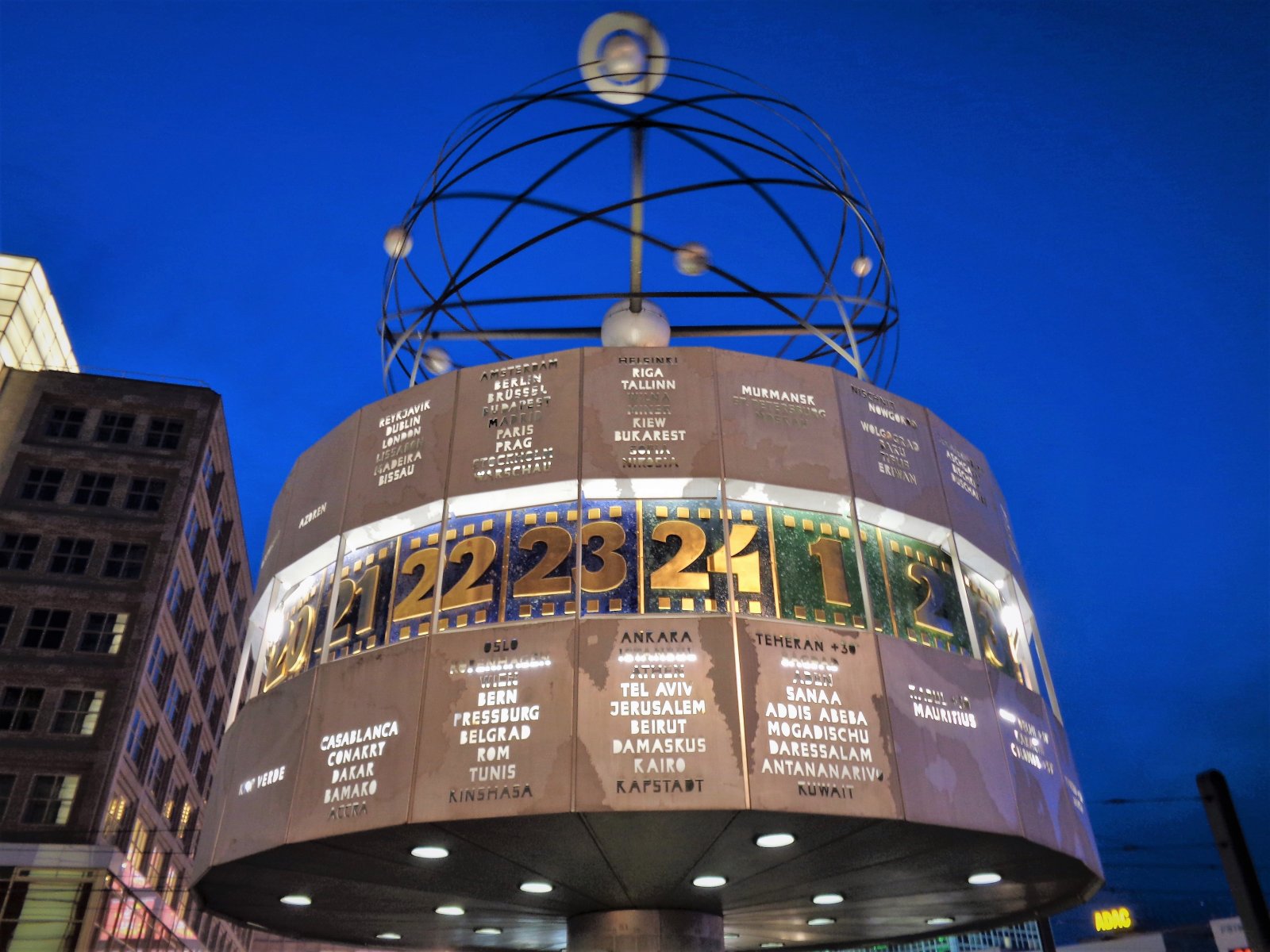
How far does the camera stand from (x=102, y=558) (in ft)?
194

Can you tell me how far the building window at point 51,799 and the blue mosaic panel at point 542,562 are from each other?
4742 cm

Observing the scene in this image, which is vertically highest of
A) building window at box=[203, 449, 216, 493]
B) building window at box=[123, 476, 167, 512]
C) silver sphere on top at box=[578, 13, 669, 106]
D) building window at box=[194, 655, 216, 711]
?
building window at box=[203, 449, 216, 493]

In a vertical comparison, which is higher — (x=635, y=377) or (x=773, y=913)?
(x=635, y=377)

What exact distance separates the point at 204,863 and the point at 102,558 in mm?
51498

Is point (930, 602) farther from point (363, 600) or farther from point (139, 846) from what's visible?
point (139, 846)

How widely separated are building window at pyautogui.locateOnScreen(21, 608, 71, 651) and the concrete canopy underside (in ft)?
145

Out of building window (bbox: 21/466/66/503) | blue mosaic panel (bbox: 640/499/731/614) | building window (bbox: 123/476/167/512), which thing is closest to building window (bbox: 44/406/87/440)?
building window (bbox: 21/466/66/503)

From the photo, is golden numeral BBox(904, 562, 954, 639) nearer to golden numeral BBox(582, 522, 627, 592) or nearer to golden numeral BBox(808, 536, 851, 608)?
golden numeral BBox(808, 536, 851, 608)

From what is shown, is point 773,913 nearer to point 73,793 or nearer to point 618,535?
point 618,535

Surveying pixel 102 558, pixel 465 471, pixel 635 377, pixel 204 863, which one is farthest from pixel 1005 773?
pixel 102 558

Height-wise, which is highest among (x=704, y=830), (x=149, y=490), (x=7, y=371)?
(x=7, y=371)

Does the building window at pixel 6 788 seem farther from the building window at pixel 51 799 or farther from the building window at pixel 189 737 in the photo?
the building window at pixel 189 737

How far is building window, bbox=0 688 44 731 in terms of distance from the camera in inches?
2055

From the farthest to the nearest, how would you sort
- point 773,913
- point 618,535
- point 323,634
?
point 773,913
point 323,634
point 618,535
